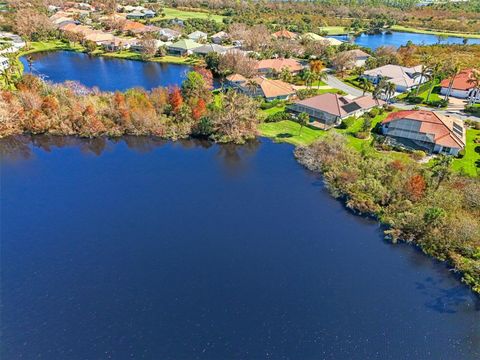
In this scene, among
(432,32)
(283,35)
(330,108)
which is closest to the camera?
(330,108)

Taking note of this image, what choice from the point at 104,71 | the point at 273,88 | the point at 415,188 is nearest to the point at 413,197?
the point at 415,188

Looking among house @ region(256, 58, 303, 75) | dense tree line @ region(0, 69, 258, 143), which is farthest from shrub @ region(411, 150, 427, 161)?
house @ region(256, 58, 303, 75)

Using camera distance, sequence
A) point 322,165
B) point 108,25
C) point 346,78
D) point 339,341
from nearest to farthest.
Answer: point 339,341 < point 322,165 < point 346,78 < point 108,25

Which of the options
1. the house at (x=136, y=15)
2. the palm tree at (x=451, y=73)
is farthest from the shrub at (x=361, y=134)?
the house at (x=136, y=15)

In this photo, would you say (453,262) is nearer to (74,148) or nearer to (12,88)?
(74,148)

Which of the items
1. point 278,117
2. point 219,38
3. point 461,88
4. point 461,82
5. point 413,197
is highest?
point 219,38

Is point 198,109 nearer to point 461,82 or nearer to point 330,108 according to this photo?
point 330,108

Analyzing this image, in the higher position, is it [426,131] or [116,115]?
[116,115]

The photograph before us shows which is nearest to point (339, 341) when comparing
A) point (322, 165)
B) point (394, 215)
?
point (394, 215)
